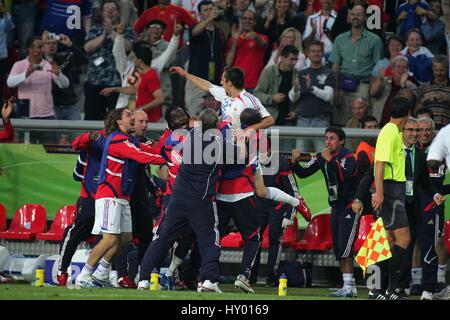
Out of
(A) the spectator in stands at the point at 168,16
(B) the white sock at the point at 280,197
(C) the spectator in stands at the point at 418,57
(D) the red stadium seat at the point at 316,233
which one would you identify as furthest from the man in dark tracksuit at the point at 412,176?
(A) the spectator in stands at the point at 168,16

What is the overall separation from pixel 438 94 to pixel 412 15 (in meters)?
2.47

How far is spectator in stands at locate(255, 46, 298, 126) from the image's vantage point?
20.0 meters

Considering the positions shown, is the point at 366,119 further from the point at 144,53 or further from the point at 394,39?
the point at 144,53

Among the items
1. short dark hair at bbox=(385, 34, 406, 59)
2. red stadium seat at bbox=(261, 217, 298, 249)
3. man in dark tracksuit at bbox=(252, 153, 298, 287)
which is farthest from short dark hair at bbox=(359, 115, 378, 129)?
short dark hair at bbox=(385, 34, 406, 59)

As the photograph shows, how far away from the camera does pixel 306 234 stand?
59.1 feet

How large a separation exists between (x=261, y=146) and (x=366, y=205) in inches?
59.5

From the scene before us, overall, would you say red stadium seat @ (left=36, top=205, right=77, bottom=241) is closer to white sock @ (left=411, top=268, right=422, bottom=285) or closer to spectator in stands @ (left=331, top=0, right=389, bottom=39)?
white sock @ (left=411, top=268, right=422, bottom=285)

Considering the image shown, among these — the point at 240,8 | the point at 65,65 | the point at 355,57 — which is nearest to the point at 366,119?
the point at 355,57

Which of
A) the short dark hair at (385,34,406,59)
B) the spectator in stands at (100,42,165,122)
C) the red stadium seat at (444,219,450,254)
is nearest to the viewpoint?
the red stadium seat at (444,219,450,254)

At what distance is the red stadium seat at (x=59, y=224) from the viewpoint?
18219 millimetres

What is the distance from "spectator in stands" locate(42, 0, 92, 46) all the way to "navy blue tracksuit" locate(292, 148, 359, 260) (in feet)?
22.1

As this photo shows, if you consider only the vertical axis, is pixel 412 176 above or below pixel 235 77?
below

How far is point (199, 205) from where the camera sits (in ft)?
48.1

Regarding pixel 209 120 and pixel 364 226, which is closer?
pixel 209 120
